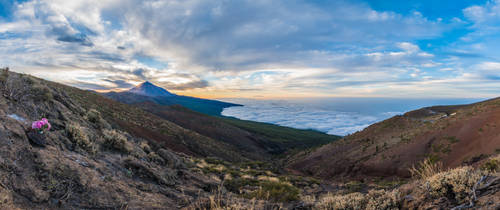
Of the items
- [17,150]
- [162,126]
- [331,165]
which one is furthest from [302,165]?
[17,150]

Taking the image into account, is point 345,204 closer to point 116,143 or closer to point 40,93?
point 116,143

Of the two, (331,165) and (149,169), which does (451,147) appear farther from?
(149,169)

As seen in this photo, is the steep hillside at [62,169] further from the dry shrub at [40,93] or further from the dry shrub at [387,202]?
the dry shrub at [387,202]

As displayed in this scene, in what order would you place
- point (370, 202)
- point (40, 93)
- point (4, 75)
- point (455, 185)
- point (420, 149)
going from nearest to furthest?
point (455, 185) < point (370, 202) < point (4, 75) < point (40, 93) < point (420, 149)

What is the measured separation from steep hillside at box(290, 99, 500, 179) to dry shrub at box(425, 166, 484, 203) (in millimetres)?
18003

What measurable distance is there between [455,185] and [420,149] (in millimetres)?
23756

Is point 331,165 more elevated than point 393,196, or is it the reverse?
point 393,196

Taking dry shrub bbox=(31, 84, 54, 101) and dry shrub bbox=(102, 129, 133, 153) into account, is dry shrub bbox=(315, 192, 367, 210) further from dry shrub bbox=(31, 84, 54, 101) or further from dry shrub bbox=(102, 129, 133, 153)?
dry shrub bbox=(31, 84, 54, 101)

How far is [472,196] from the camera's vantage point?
345 cm

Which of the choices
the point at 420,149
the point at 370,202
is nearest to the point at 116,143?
the point at 370,202

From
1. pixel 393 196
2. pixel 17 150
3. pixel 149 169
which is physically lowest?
pixel 149 169

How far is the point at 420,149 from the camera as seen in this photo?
22500 millimetres

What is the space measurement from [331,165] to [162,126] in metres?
28.3

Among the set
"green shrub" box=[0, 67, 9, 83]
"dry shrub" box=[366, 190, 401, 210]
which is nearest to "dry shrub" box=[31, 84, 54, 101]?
"green shrub" box=[0, 67, 9, 83]
